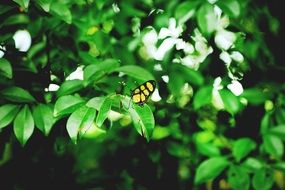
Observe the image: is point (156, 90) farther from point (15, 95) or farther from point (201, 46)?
point (15, 95)

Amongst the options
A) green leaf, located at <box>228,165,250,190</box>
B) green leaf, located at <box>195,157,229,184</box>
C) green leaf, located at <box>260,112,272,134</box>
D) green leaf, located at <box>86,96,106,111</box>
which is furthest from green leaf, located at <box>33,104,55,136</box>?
green leaf, located at <box>260,112,272,134</box>

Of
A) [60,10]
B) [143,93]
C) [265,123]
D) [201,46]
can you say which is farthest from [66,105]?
[265,123]

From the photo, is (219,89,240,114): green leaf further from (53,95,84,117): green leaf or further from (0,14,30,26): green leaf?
(0,14,30,26): green leaf

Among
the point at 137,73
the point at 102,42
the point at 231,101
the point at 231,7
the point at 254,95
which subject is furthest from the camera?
the point at 102,42

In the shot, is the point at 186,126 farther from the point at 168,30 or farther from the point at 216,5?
the point at 216,5

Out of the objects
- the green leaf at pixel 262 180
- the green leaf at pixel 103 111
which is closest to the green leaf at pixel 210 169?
the green leaf at pixel 262 180

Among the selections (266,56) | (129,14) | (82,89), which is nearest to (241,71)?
(266,56)

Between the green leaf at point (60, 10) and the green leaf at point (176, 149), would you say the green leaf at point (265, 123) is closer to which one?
the green leaf at point (176, 149)
